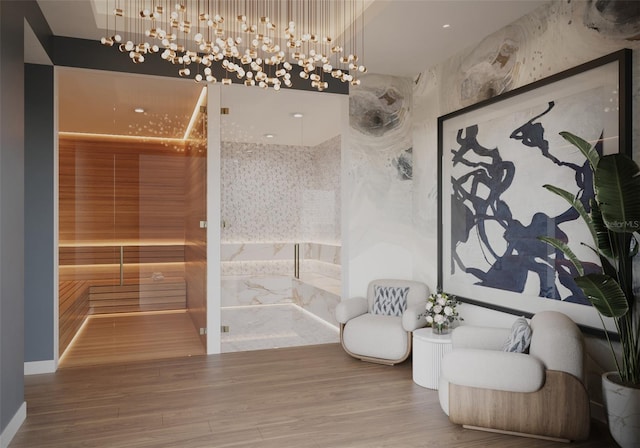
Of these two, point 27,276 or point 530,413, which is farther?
point 27,276

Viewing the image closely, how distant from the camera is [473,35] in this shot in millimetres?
4402

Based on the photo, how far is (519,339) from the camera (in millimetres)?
3273

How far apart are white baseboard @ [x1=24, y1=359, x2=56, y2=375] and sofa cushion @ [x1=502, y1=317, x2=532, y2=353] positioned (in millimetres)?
4025

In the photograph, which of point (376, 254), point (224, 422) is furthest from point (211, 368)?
point (376, 254)

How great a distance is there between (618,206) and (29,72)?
16.2ft

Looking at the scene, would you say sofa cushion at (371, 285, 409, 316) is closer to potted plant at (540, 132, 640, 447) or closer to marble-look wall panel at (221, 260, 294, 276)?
marble-look wall panel at (221, 260, 294, 276)

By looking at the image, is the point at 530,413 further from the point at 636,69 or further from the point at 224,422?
the point at 636,69

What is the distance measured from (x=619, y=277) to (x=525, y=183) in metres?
1.21

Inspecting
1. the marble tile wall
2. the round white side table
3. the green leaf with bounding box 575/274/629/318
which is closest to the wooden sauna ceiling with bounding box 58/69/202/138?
the marble tile wall

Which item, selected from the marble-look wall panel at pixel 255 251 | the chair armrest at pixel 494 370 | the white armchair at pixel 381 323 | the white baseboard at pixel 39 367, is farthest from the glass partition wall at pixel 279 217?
the chair armrest at pixel 494 370

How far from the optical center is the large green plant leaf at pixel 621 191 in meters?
2.71

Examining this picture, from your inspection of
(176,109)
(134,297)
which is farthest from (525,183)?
(134,297)

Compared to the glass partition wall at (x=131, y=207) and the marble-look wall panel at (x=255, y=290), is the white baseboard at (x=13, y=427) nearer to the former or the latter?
the glass partition wall at (x=131, y=207)

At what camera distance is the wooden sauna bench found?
4.68 metres
